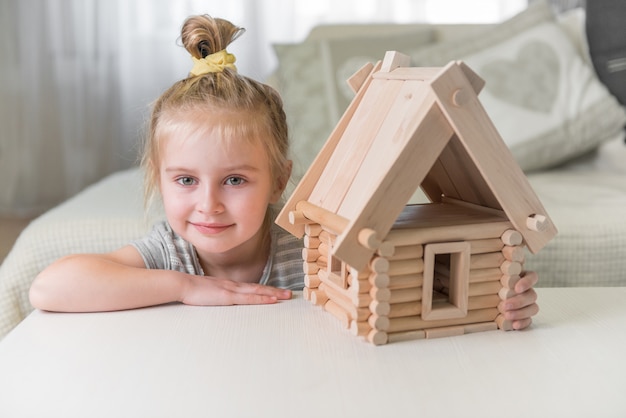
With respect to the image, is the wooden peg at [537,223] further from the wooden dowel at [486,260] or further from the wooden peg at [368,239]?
the wooden peg at [368,239]

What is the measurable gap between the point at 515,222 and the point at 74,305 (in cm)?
60

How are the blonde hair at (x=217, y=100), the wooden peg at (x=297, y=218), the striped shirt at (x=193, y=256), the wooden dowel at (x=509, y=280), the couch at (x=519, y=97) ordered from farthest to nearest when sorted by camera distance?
1. the couch at (x=519, y=97)
2. the striped shirt at (x=193, y=256)
3. the blonde hair at (x=217, y=100)
4. the wooden peg at (x=297, y=218)
5. the wooden dowel at (x=509, y=280)

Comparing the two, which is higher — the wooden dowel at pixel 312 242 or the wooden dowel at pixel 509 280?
the wooden dowel at pixel 509 280

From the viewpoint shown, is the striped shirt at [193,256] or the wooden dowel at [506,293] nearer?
the wooden dowel at [506,293]

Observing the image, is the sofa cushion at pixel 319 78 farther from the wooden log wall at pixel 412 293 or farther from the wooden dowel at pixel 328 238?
the wooden log wall at pixel 412 293

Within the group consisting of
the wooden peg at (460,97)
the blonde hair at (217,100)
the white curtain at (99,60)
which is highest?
the wooden peg at (460,97)

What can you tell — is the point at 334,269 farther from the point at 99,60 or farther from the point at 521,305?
the point at 99,60

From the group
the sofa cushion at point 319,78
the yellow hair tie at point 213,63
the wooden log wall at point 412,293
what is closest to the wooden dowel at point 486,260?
the wooden log wall at point 412,293

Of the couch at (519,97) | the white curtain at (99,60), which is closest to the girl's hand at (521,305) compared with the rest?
the couch at (519,97)

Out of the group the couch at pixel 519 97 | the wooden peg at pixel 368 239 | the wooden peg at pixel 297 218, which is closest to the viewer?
the wooden peg at pixel 368 239

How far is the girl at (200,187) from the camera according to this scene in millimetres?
1008

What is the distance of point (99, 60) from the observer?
325 cm

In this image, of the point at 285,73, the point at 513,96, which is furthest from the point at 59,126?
the point at 513,96

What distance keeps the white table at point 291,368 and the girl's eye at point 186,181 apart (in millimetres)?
206
